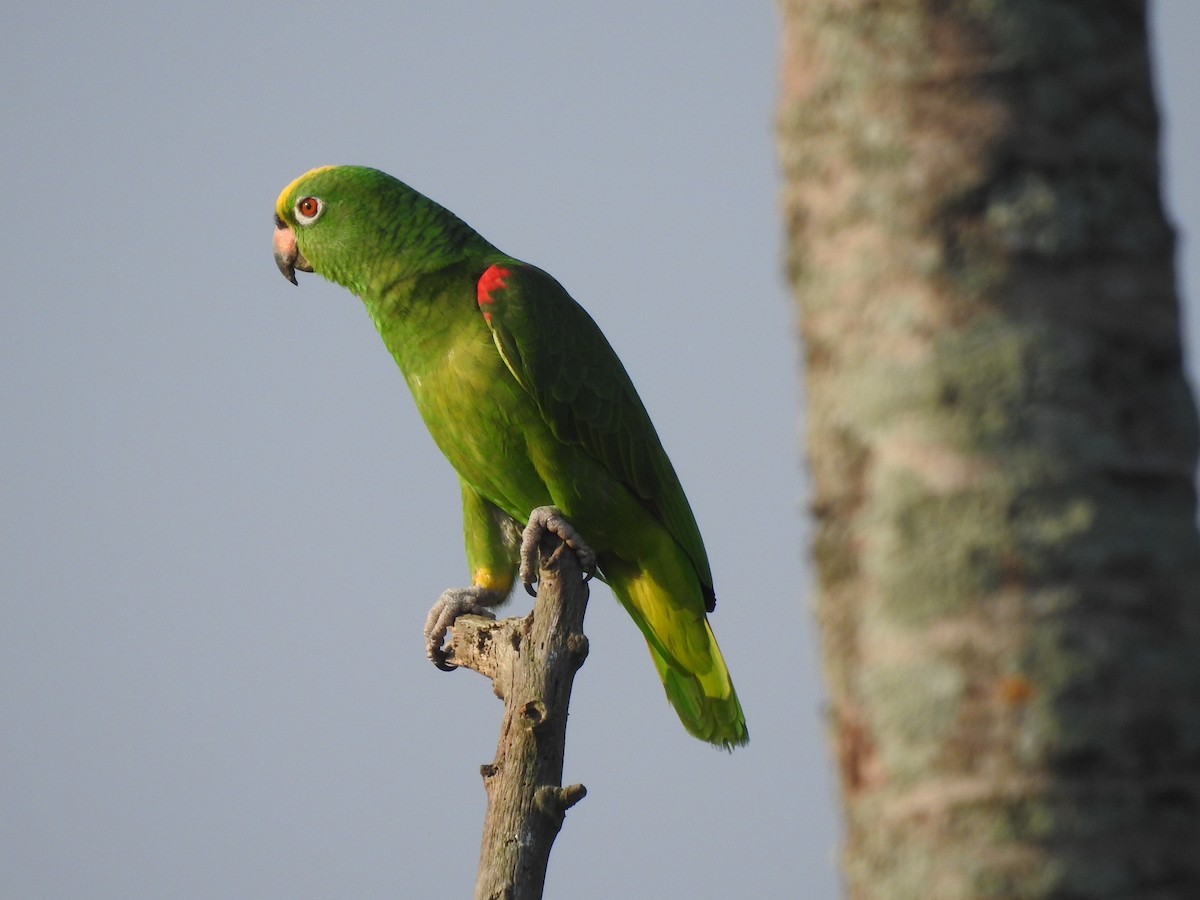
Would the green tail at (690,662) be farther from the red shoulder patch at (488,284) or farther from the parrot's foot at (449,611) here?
the red shoulder patch at (488,284)

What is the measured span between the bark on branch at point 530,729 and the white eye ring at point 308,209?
82.8 inches

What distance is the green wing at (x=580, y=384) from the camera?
4516 millimetres

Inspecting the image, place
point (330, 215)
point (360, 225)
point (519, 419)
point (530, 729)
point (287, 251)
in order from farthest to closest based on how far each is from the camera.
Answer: point (287, 251) < point (330, 215) < point (360, 225) < point (519, 419) < point (530, 729)

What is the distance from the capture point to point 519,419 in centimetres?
451

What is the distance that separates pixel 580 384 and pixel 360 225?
1.24 metres

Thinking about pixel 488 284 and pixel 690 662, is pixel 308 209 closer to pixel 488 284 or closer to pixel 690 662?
pixel 488 284

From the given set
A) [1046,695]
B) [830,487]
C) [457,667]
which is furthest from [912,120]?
[457,667]

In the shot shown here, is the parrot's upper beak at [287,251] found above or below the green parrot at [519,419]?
above

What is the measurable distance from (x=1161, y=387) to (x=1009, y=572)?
27 centimetres

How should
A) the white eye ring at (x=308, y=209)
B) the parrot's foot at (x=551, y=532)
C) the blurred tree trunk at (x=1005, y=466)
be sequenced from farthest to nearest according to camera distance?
1. the white eye ring at (x=308, y=209)
2. the parrot's foot at (x=551, y=532)
3. the blurred tree trunk at (x=1005, y=466)

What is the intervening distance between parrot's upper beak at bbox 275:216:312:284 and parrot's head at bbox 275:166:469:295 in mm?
11

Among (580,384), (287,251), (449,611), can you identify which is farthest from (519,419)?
(287,251)

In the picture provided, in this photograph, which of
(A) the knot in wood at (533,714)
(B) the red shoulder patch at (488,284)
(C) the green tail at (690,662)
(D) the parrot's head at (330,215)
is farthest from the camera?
(D) the parrot's head at (330,215)

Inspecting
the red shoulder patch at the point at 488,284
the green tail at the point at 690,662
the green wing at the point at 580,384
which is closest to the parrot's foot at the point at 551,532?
the green wing at the point at 580,384
